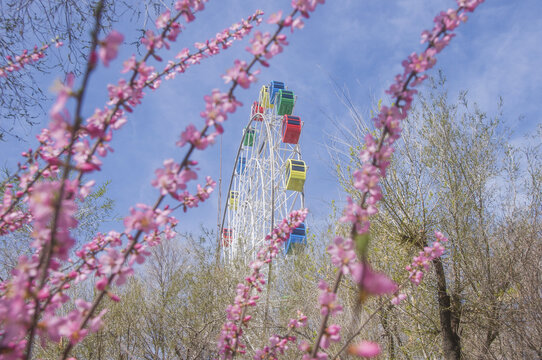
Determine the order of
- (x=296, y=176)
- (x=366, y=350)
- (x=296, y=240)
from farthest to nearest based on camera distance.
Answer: (x=296, y=176) < (x=296, y=240) < (x=366, y=350)

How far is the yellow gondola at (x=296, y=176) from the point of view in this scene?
15884 millimetres

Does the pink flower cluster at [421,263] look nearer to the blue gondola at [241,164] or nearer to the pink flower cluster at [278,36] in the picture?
the pink flower cluster at [278,36]

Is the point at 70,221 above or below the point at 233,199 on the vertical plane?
below

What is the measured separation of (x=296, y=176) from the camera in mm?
15891

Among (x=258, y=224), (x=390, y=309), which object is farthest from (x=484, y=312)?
(x=258, y=224)

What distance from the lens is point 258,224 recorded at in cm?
1736

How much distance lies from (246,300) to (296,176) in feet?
45.1

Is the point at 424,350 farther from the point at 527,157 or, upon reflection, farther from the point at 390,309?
the point at 527,157

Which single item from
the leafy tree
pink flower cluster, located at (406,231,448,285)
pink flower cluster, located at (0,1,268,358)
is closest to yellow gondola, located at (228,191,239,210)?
the leafy tree

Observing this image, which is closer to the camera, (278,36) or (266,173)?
(278,36)

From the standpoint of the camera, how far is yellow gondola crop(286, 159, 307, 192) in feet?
52.1

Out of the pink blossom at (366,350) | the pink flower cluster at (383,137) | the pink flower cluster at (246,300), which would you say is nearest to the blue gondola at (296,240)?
the pink flower cluster at (246,300)

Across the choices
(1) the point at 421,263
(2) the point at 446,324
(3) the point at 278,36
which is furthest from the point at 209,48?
(2) the point at 446,324

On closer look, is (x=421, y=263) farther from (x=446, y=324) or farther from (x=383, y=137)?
(x=446, y=324)
